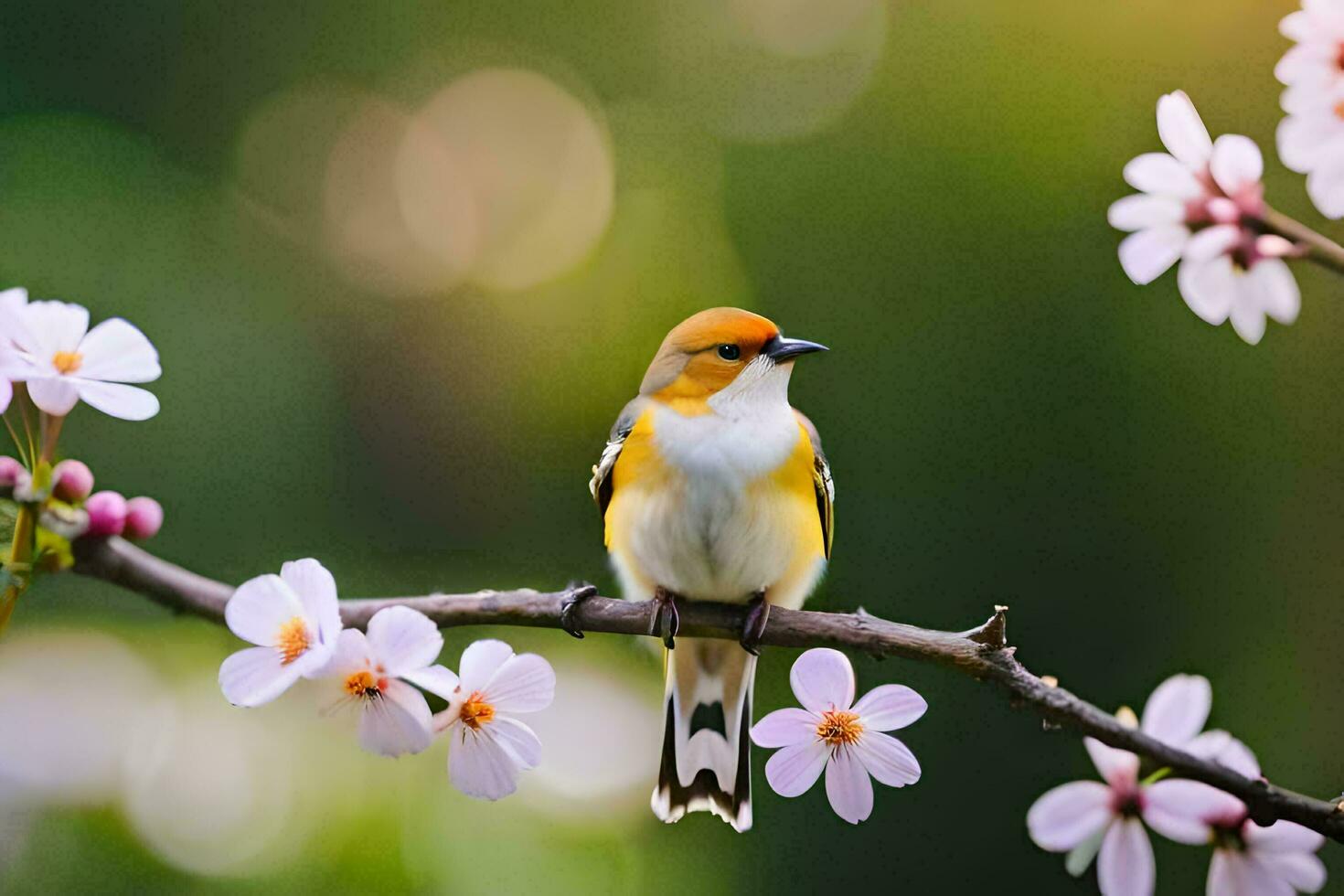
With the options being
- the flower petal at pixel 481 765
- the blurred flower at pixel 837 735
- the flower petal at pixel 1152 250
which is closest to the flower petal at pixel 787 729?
the blurred flower at pixel 837 735

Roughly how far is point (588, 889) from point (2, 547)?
0.64 meters

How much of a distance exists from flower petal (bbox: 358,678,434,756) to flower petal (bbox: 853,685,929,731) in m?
0.17

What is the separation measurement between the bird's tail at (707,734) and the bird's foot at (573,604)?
7.8 inches

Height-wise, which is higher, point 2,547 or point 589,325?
point 589,325

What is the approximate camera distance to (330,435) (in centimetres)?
164

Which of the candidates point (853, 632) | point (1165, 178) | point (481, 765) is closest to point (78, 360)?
point (481, 765)

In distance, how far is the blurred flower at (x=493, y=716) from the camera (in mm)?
543

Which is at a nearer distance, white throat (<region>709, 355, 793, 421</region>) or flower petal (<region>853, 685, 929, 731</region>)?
flower petal (<region>853, 685, 929, 731</region>)

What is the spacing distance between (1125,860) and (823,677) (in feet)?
0.50

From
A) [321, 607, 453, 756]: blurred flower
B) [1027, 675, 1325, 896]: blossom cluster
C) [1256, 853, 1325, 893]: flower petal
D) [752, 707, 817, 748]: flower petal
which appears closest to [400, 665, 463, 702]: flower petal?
[321, 607, 453, 756]: blurred flower

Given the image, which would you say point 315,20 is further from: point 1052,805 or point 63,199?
point 1052,805

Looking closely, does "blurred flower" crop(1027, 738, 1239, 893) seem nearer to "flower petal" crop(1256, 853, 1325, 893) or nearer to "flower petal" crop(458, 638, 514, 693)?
"flower petal" crop(1256, 853, 1325, 893)

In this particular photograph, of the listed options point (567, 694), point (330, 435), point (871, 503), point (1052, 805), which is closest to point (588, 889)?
point (567, 694)

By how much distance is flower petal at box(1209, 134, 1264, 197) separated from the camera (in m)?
0.49
